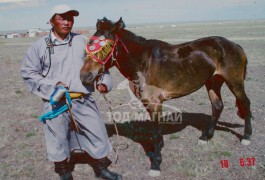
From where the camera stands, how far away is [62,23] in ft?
13.2

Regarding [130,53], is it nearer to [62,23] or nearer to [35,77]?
[62,23]

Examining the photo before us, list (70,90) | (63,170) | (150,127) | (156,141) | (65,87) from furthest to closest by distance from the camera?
(150,127), (156,141), (63,170), (70,90), (65,87)

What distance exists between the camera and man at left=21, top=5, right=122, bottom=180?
405 centimetres

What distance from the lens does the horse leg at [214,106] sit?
6.11 m

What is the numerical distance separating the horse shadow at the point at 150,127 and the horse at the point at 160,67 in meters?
0.84

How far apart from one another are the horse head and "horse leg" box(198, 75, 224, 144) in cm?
276

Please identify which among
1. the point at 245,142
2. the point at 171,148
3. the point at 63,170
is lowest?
the point at 171,148

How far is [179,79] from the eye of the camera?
5324 millimetres

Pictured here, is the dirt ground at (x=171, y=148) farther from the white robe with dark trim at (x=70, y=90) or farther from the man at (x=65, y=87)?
the white robe with dark trim at (x=70, y=90)

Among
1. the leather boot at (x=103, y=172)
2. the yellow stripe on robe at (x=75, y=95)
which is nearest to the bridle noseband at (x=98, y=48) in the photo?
the yellow stripe on robe at (x=75, y=95)

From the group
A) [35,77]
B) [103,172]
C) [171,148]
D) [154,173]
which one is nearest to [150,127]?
[171,148]

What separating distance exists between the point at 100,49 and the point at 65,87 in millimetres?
806

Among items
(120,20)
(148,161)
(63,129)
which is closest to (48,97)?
(63,129)

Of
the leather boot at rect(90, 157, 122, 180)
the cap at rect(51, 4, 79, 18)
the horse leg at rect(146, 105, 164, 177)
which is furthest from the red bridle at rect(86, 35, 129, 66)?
the leather boot at rect(90, 157, 122, 180)
